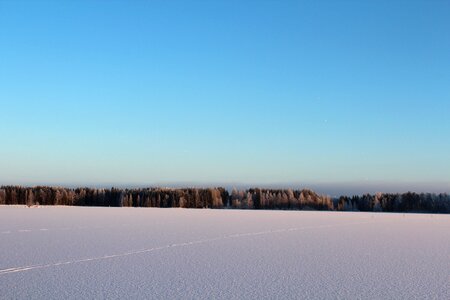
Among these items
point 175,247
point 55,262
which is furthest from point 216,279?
point 175,247

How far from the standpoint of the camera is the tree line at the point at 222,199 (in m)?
44.1

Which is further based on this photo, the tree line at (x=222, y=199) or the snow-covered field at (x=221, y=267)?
the tree line at (x=222, y=199)

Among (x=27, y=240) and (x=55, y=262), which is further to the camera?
(x=27, y=240)

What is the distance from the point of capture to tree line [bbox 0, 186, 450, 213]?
4406 centimetres

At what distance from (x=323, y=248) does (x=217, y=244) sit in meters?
2.28

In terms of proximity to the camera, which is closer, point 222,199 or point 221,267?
point 221,267

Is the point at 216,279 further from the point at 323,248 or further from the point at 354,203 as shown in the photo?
the point at 354,203

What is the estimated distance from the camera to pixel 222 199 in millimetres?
50906

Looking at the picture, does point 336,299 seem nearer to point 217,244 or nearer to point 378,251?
point 378,251

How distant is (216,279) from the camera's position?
6504 mm

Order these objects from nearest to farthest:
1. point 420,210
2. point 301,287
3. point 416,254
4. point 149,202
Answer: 1. point 301,287
2. point 416,254
3. point 420,210
4. point 149,202

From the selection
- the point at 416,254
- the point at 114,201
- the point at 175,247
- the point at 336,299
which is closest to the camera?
the point at 336,299

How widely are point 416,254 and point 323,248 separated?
1815mm

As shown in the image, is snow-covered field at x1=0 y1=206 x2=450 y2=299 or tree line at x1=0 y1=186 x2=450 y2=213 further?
tree line at x1=0 y1=186 x2=450 y2=213
